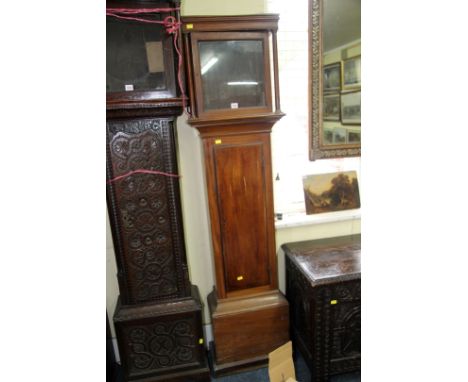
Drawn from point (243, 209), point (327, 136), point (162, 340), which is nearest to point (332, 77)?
point (327, 136)

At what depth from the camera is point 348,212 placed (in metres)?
2.00

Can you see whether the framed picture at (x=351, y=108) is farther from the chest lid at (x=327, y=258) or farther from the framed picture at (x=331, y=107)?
the chest lid at (x=327, y=258)

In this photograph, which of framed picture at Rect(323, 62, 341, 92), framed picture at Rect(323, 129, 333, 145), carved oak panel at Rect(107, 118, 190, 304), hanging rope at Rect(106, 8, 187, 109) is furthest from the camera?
framed picture at Rect(323, 129, 333, 145)

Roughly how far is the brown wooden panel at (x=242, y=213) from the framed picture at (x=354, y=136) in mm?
710

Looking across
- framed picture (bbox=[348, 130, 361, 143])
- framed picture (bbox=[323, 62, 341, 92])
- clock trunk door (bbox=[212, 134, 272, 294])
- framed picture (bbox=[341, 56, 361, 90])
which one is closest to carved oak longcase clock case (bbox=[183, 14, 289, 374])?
clock trunk door (bbox=[212, 134, 272, 294])

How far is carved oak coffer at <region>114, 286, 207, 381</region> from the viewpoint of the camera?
62.6 inches

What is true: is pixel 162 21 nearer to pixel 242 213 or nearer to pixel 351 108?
pixel 242 213

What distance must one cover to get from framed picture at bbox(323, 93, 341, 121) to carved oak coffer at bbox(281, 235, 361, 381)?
82 centimetres

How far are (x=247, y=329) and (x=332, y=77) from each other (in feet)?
5.23

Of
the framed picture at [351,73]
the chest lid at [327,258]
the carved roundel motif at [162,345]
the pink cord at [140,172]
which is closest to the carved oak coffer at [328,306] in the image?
the chest lid at [327,258]

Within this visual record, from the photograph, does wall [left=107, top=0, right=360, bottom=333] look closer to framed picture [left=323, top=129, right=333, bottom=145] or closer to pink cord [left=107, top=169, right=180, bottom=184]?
pink cord [left=107, top=169, right=180, bottom=184]

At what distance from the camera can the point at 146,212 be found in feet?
4.91

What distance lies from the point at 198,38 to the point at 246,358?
1781 mm
